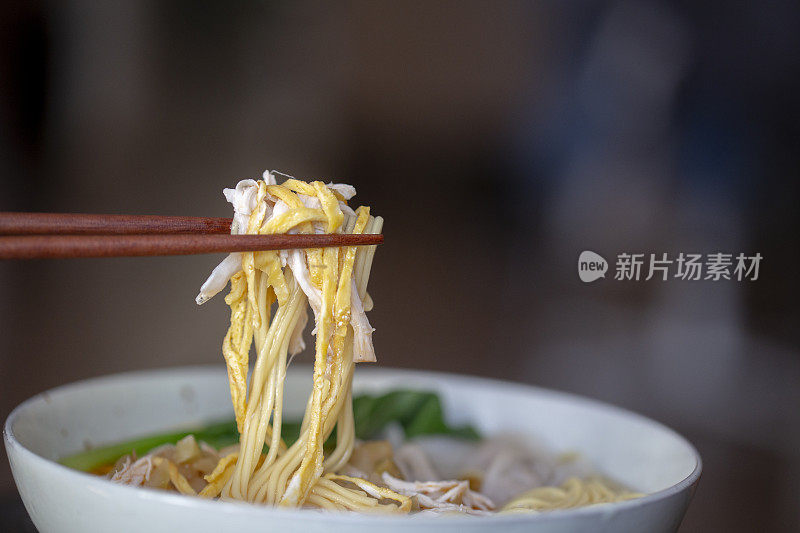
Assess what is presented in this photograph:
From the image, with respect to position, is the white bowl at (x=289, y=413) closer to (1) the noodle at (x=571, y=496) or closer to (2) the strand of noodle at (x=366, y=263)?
(1) the noodle at (x=571, y=496)

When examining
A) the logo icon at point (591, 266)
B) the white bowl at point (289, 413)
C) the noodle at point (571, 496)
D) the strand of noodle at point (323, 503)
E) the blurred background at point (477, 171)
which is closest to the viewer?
the white bowl at point (289, 413)

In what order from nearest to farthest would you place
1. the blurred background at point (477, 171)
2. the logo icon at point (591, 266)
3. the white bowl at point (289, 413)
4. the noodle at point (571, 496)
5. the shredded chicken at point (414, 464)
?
the white bowl at point (289, 413) < the noodle at point (571, 496) < the shredded chicken at point (414, 464) < the blurred background at point (477, 171) < the logo icon at point (591, 266)

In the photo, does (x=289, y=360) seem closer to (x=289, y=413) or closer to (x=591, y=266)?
(x=289, y=413)

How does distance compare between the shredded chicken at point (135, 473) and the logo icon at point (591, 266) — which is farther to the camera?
the logo icon at point (591, 266)

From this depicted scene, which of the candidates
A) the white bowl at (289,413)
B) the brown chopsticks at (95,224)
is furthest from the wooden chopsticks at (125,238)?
the white bowl at (289,413)

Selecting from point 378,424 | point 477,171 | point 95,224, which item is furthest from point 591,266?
point 95,224

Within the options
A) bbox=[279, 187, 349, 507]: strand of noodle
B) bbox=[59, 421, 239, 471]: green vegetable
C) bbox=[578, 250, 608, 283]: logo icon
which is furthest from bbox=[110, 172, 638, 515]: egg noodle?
bbox=[578, 250, 608, 283]: logo icon
